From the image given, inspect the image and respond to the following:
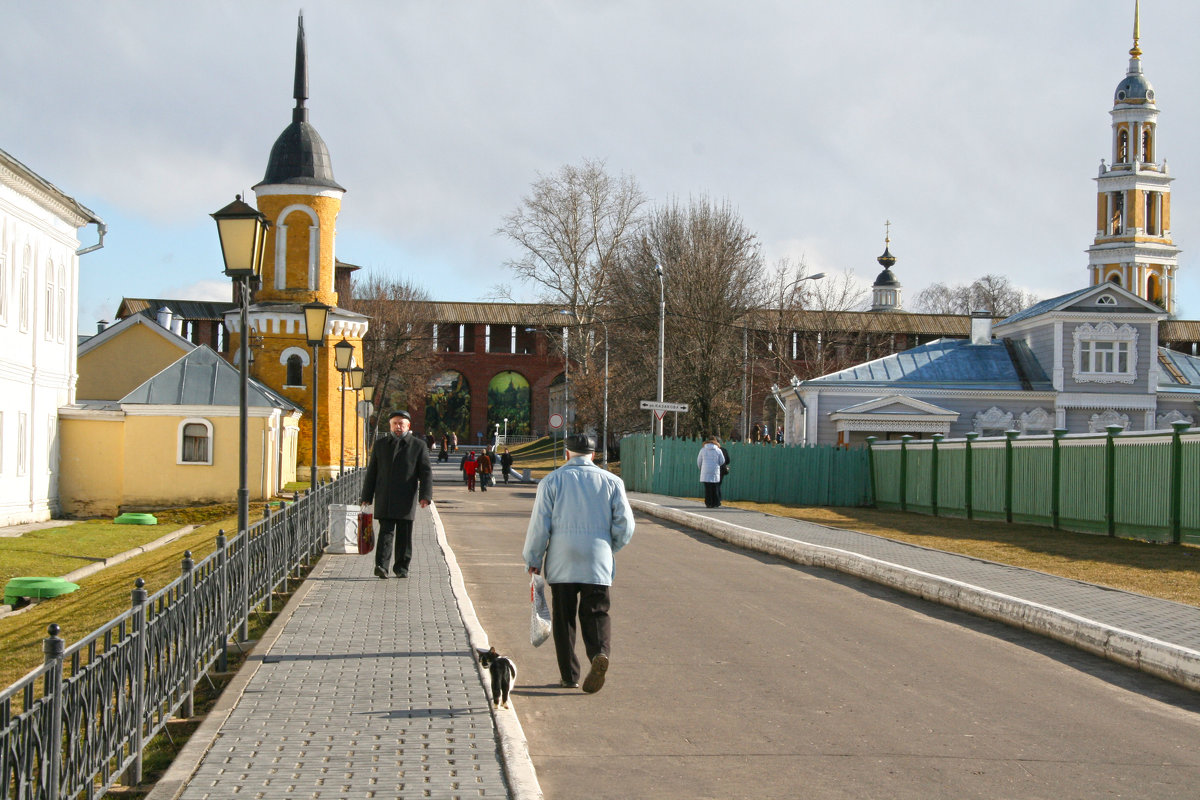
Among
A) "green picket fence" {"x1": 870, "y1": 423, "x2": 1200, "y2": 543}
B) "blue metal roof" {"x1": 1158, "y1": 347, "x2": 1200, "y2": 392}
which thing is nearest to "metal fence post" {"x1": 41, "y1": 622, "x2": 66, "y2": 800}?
"green picket fence" {"x1": 870, "y1": 423, "x2": 1200, "y2": 543}

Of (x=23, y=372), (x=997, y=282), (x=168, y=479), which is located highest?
(x=997, y=282)

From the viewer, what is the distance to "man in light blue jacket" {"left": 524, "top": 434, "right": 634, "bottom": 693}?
744cm

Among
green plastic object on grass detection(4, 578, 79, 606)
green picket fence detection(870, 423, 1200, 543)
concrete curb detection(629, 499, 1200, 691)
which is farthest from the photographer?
green picket fence detection(870, 423, 1200, 543)

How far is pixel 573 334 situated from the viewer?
57.5 metres

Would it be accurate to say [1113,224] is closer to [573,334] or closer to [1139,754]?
[573,334]

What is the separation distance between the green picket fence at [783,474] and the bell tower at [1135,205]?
4590cm

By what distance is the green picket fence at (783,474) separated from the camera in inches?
1384

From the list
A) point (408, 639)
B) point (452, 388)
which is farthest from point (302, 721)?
point (452, 388)

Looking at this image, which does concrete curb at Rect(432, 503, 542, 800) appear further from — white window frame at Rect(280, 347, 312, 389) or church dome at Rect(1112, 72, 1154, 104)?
church dome at Rect(1112, 72, 1154, 104)

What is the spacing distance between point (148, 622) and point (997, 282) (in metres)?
102

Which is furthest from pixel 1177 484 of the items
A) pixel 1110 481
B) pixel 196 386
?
pixel 196 386

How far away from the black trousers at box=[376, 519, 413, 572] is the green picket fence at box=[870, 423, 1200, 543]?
12.1m

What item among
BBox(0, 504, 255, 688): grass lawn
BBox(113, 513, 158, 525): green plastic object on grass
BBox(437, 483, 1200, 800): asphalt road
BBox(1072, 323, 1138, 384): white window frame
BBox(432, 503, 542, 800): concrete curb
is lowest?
BBox(113, 513, 158, 525): green plastic object on grass

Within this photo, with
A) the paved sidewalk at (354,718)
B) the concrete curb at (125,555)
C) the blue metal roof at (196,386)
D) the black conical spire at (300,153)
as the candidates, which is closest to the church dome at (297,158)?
the black conical spire at (300,153)
